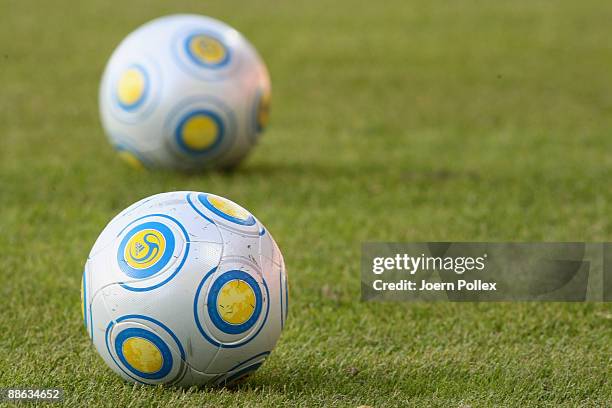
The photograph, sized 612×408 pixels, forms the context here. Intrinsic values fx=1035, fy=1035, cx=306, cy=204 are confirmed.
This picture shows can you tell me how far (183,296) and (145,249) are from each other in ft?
0.85

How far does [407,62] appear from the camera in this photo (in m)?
14.6

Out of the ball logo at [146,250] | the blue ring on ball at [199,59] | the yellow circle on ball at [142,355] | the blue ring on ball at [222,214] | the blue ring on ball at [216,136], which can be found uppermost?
the blue ring on ball at [199,59]

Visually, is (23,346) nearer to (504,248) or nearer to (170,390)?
(170,390)

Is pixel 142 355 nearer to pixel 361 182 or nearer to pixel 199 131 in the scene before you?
pixel 199 131

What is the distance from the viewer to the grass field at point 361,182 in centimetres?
470

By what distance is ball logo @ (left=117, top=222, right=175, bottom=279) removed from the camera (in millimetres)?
4152

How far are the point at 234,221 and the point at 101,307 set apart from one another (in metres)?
0.65

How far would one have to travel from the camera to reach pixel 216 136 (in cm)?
824

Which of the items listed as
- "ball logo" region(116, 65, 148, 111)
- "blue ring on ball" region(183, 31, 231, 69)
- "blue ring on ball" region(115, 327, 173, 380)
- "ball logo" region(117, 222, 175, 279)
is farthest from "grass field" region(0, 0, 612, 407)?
"blue ring on ball" region(183, 31, 231, 69)

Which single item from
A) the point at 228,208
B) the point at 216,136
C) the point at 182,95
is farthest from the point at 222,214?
the point at 216,136

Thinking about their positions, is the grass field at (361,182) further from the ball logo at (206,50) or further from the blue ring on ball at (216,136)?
the ball logo at (206,50)

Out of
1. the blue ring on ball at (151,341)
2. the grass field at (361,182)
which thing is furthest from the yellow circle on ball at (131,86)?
the blue ring on ball at (151,341)

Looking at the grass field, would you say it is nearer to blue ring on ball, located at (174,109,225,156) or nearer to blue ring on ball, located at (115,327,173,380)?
blue ring on ball, located at (115,327,173,380)

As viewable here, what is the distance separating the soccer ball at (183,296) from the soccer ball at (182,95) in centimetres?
380
